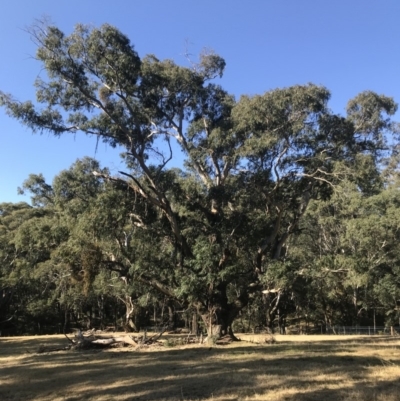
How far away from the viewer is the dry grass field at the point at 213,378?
8055 millimetres

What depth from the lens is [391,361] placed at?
12.1 meters

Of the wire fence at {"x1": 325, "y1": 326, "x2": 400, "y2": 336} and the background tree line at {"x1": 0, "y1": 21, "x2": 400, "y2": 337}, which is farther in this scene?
the wire fence at {"x1": 325, "y1": 326, "x2": 400, "y2": 336}

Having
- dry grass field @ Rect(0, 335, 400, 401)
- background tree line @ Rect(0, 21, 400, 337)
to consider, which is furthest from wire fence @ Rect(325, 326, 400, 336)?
dry grass field @ Rect(0, 335, 400, 401)

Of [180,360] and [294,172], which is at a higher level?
[294,172]

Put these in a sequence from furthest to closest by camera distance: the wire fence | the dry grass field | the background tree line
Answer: the wire fence → the background tree line → the dry grass field

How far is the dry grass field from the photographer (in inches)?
317

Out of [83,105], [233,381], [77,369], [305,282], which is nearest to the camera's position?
[233,381]

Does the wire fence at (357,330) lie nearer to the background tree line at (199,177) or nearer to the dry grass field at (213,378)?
the background tree line at (199,177)

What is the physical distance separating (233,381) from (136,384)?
2.18 metres

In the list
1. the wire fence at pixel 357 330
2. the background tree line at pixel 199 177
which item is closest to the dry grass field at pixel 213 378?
the background tree line at pixel 199 177

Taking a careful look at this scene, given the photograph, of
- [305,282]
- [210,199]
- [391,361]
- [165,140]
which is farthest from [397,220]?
[391,361]

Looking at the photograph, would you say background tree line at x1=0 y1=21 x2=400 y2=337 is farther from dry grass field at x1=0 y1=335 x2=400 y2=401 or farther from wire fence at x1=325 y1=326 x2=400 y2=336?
wire fence at x1=325 y1=326 x2=400 y2=336

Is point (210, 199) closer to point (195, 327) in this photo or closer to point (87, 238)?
point (87, 238)

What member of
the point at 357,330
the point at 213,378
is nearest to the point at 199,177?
the point at 213,378
